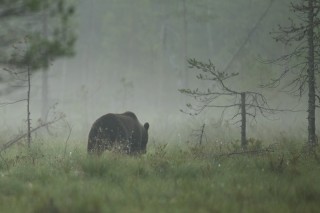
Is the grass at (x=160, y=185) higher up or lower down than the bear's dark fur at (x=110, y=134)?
lower down

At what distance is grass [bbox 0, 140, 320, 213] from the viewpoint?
18.4 feet

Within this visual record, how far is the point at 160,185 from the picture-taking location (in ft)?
22.2

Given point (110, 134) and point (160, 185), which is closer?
point (160, 185)

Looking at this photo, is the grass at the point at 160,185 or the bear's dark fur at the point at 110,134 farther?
the bear's dark fur at the point at 110,134

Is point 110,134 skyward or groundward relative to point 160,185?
skyward

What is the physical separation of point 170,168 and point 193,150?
7.46ft

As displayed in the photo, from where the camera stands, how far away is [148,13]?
1622 inches

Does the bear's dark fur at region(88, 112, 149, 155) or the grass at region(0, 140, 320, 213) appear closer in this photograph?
the grass at region(0, 140, 320, 213)

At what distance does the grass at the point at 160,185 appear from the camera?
5.61 m

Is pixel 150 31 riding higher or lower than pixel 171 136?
higher

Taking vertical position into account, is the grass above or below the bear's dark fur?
below

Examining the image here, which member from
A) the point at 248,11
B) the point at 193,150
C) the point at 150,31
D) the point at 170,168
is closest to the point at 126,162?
the point at 170,168

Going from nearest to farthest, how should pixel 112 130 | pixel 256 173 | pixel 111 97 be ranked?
pixel 256 173
pixel 112 130
pixel 111 97

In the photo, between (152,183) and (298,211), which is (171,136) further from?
(298,211)
